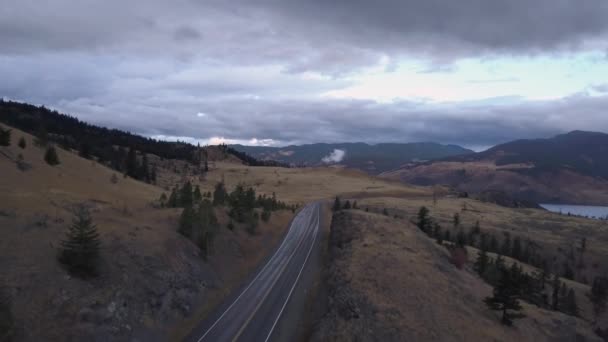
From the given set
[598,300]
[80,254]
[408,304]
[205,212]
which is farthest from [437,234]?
[80,254]

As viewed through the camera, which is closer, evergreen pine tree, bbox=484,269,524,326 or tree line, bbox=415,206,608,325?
evergreen pine tree, bbox=484,269,524,326

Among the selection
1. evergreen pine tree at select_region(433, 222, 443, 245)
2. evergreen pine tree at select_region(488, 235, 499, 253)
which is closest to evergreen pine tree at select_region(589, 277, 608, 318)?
evergreen pine tree at select_region(488, 235, 499, 253)

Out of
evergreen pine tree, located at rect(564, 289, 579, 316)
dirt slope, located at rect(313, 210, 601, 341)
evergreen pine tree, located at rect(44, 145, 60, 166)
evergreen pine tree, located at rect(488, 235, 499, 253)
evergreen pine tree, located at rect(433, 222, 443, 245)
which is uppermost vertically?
evergreen pine tree, located at rect(44, 145, 60, 166)

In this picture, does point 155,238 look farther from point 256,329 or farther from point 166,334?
point 256,329

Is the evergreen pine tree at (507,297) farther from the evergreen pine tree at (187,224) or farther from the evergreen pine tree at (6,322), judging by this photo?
the evergreen pine tree at (6,322)

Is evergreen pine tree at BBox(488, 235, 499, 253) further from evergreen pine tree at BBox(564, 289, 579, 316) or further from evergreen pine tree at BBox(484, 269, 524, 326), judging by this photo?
evergreen pine tree at BBox(484, 269, 524, 326)

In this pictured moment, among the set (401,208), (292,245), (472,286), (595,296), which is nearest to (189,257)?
(292,245)

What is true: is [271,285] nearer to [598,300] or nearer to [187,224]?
[187,224]
